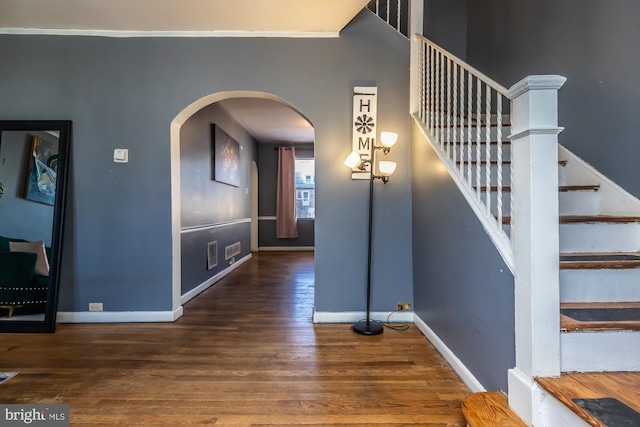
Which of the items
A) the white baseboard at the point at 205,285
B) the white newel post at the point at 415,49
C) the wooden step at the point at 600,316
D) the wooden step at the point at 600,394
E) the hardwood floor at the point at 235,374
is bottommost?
the hardwood floor at the point at 235,374

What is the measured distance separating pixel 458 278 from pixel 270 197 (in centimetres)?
613

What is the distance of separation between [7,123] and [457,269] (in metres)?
3.81

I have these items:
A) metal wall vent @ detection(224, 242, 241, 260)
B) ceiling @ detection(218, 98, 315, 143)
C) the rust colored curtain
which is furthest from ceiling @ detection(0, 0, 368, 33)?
the rust colored curtain

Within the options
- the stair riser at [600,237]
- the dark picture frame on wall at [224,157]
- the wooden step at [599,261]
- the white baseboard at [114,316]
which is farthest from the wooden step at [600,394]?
the dark picture frame on wall at [224,157]

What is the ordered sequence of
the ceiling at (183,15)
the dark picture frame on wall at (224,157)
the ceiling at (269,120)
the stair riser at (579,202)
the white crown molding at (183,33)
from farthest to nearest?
the ceiling at (269,120), the dark picture frame on wall at (224,157), the white crown molding at (183,33), the ceiling at (183,15), the stair riser at (579,202)

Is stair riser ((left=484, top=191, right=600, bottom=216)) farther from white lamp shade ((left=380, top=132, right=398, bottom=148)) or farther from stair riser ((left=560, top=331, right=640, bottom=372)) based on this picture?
white lamp shade ((left=380, top=132, right=398, bottom=148))

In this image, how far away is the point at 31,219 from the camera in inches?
106

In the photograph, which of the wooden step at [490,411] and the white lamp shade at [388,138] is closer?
the wooden step at [490,411]

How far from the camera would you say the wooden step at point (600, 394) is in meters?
1.01

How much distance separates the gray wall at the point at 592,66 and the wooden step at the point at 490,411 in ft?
5.13

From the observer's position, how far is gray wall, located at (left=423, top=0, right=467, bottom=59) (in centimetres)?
385

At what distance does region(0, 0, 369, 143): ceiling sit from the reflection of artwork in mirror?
1002 millimetres

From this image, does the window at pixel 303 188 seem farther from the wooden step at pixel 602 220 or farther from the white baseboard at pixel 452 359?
the wooden step at pixel 602 220

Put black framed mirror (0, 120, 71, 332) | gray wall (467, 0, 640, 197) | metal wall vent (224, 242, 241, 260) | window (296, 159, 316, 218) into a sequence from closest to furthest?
gray wall (467, 0, 640, 197)
black framed mirror (0, 120, 71, 332)
metal wall vent (224, 242, 241, 260)
window (296, 159, 316, 218)
